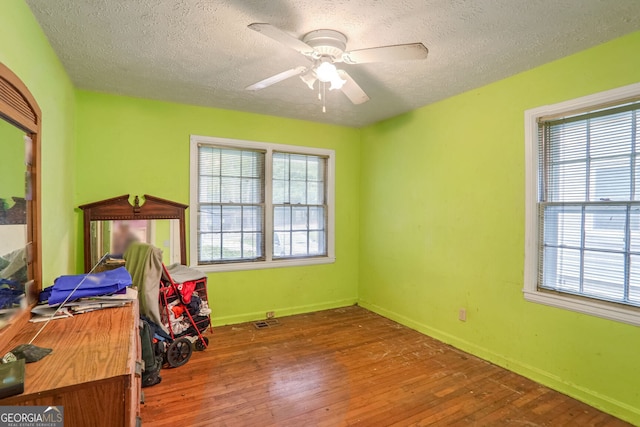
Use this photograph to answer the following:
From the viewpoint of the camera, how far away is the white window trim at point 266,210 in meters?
3.68

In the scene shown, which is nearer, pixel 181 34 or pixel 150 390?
pixel 181 34

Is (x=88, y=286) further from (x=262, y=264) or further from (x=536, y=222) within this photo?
(x=536, y=222)

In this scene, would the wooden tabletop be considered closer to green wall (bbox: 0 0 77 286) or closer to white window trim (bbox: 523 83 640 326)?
green wall (bbox: 0 0 77 286)

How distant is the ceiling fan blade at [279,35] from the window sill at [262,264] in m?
2.67

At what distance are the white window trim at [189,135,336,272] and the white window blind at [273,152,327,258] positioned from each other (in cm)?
8

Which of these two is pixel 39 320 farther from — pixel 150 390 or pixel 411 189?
pixel 411 189

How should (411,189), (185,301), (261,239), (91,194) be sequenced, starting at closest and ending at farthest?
(185,301)
(91,194)
(411,189)
(261,239)

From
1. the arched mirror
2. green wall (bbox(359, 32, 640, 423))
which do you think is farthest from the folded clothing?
green wall (bbox(359, 32, 640, 423))

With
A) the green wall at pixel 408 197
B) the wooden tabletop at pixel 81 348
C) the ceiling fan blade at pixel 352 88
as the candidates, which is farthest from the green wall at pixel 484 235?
the wooden tabletop at pixel 81 348

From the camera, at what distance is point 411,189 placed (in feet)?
12.7

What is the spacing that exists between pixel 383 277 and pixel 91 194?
3448mm

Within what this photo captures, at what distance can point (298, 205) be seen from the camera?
4363 millimetres

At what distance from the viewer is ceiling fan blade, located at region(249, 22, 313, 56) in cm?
160

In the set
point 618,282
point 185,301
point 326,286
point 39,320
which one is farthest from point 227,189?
point 618,282
